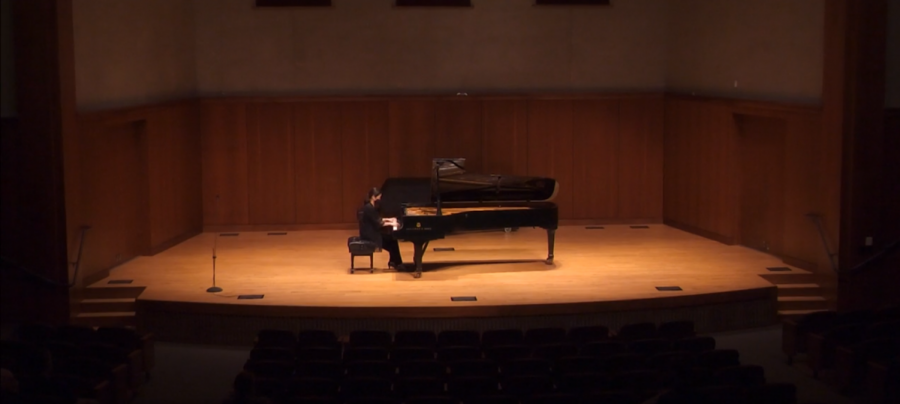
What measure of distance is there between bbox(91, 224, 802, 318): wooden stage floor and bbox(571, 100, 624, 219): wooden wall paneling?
0.89m

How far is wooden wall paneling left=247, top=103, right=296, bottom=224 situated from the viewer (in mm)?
16688

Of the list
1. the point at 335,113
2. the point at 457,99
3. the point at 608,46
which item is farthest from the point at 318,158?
the point at 608,46

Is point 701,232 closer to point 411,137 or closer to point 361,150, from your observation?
point 411,137

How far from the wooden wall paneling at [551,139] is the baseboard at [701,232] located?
1631 millimetres

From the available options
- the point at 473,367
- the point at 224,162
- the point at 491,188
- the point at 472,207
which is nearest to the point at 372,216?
the point at 472,207

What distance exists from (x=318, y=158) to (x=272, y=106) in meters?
1.00

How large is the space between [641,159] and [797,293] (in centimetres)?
444

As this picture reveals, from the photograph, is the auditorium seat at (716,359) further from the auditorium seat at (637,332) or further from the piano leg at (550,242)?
the piano leg at (550,242)

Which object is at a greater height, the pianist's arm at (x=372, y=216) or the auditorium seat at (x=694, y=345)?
the pianist's arm at (x=372, y=216)

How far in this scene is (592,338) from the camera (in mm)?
10352

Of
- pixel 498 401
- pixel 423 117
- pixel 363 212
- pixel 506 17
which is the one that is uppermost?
pixel 506 17

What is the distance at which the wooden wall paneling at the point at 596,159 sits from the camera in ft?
56.1

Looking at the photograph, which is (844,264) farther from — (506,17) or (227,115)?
(227,115)

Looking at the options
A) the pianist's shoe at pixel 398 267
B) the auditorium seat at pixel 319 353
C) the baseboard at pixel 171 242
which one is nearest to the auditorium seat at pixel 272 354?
the auditorium seat at pixel 319 353
